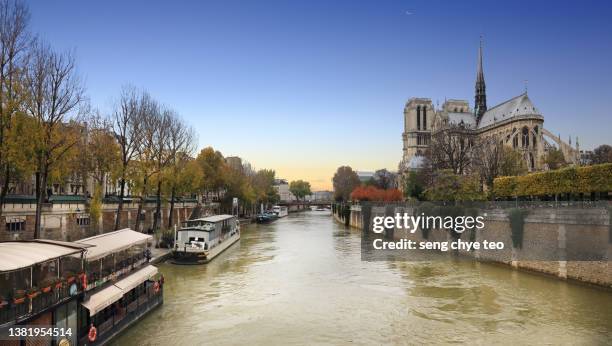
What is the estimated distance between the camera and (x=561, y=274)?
27.8m

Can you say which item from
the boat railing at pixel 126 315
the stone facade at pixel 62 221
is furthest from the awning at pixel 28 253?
the stone facade at pixel 62 221

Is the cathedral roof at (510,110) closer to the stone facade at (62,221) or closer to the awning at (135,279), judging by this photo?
the stone facade at (62,221)

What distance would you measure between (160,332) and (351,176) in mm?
130556

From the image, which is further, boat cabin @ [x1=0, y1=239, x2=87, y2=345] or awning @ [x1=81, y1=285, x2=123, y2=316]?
awning @ [x1=81, y1=285, x2=123, y2=316]

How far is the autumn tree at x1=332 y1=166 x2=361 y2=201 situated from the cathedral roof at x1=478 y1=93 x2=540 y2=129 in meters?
39.6

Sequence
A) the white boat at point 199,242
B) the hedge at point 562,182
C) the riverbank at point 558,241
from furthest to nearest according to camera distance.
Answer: the white boat at point 199,242 → the hedge at point 562,182 → the riverbank at point 558,241

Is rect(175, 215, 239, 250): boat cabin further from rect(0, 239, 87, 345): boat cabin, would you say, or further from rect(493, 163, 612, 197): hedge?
rect(493, 163, 612, 197): hedge

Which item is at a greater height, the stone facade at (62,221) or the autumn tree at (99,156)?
the autumn tree at (99,156)

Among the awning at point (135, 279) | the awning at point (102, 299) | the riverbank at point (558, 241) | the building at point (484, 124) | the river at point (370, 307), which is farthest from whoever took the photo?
the building at point (484, 124)

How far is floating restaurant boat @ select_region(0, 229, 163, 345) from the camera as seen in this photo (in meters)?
12.7

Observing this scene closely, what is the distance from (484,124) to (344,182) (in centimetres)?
4423

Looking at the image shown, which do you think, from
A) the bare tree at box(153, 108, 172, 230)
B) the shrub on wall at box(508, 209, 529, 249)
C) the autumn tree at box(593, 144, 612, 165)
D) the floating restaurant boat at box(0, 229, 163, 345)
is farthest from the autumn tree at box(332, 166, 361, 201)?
the floating restaurant boat at box(0, 229, 163, 345)

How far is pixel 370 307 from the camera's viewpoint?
22797mm

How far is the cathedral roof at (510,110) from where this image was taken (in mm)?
107688
